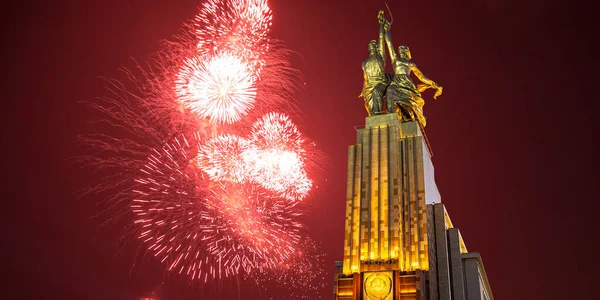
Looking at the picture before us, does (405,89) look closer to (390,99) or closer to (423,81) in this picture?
(390,99)

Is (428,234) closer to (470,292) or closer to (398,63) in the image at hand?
(470,292)

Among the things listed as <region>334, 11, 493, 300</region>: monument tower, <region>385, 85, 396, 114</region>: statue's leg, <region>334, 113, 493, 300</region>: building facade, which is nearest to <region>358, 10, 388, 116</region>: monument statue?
<region>334, 11, 493, 300</region>: monument tower

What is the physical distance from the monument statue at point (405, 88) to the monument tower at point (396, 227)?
0.30 feet

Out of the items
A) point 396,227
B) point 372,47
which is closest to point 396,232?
point 396,227

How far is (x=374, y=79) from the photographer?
38281 millimetres

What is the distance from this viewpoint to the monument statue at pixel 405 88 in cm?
3753

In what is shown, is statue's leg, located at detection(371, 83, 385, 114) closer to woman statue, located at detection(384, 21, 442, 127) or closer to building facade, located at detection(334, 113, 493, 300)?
woman statue, located at detection(384, 21, 442, 127)

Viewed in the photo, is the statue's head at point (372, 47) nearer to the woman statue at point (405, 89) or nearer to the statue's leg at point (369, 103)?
the woman statue at point (405, 89)

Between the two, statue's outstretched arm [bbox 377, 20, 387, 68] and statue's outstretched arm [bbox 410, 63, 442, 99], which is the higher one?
statue's outstretched arm [bbox 377, 20, 387, 68]

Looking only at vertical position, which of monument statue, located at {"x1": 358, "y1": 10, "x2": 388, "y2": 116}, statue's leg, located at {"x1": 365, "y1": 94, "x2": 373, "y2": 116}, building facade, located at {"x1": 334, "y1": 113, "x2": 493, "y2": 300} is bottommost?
building facade, located at {"x1": 334, "y1": 113, "x2": 493, "y2": 300}

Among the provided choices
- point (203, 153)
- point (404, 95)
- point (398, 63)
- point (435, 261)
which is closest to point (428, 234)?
point (435, 261)

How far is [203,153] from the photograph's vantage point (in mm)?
37656

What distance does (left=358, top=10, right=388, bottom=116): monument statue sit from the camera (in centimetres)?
3766

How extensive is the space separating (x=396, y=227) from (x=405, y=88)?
1002 centimetres
